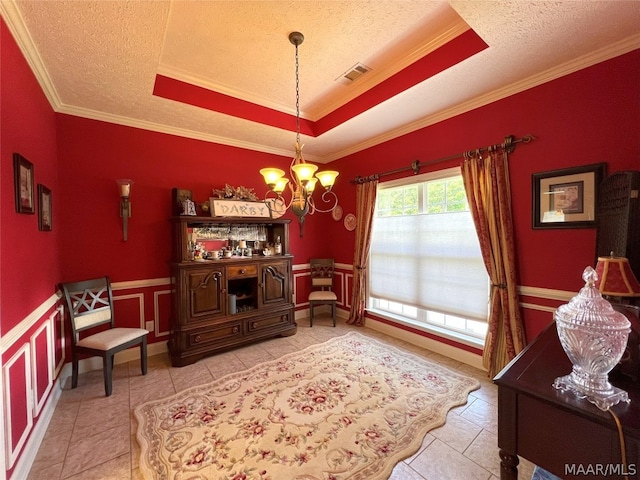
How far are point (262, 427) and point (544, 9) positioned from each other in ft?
11.1

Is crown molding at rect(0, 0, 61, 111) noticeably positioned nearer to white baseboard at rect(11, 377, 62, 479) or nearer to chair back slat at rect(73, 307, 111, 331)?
chair back slat at rect(73, 307, 111, 331)

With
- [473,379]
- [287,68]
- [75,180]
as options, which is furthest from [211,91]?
[473,379]

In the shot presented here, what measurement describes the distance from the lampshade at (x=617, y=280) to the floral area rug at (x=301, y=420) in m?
1.39

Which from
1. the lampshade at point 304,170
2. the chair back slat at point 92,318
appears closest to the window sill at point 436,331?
the lampshade at point 304,170

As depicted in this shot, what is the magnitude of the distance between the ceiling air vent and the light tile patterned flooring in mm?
3190

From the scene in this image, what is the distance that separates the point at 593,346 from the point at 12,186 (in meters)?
2.99

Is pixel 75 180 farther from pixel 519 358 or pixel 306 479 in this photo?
pixel 519 358

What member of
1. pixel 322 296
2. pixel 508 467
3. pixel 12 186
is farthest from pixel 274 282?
pixel 508 467

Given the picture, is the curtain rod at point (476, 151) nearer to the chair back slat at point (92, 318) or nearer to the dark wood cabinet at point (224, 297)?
the dark wood cabinet at point (224, 297)

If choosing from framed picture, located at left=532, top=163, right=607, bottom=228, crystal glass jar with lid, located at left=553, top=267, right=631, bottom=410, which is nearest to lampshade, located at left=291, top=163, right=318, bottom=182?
crystal glass jar with lid, located at left=553, top=267, right=631, bottom=410

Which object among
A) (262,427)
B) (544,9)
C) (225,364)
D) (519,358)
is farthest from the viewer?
(225,364)

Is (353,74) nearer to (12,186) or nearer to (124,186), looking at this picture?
(124,186)

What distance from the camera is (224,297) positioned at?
126 inches

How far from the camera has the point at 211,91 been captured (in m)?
2.84
